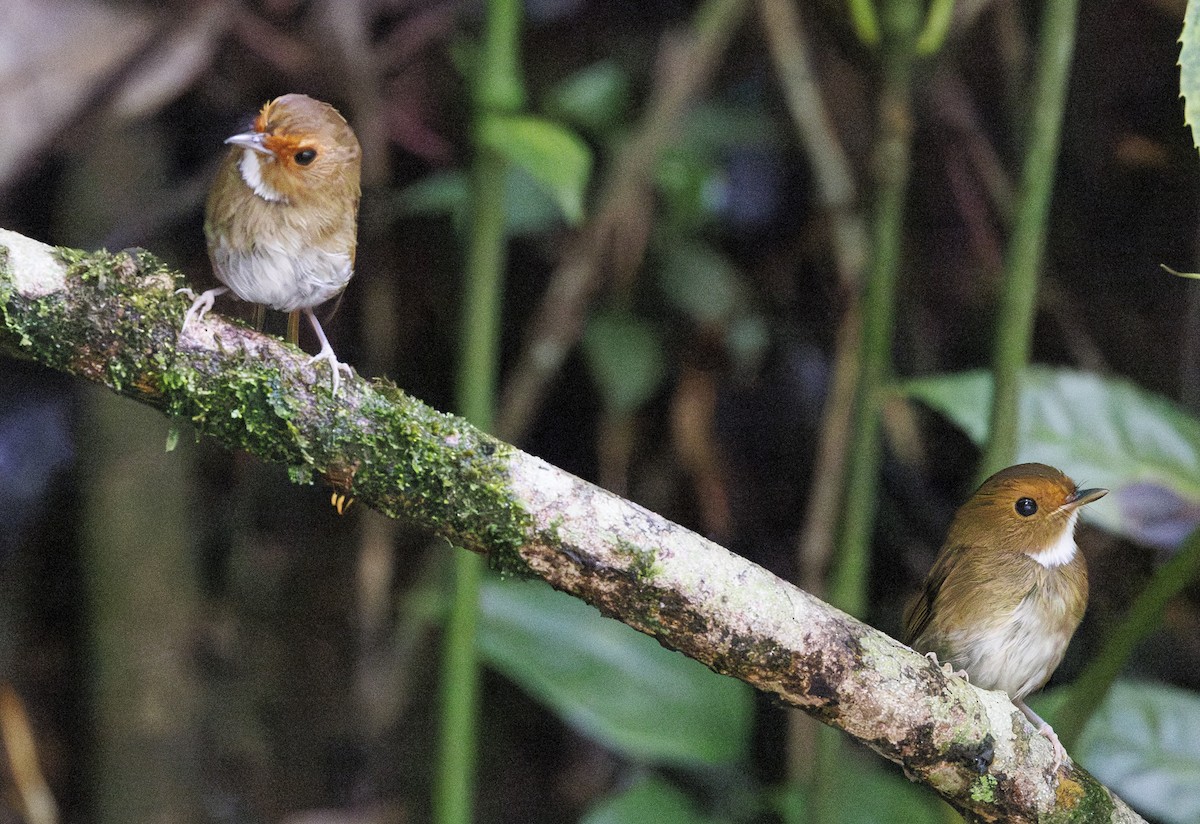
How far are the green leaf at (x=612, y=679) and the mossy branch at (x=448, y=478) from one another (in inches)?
55.8

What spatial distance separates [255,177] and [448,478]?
368 millimetres

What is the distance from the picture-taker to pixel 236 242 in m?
1.30

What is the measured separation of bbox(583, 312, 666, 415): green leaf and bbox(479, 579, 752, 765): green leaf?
2.00 feet

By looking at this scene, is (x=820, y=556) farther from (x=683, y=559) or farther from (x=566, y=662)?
(x=683, y=559)

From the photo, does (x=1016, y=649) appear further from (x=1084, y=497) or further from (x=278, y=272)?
(x=278, y=272)

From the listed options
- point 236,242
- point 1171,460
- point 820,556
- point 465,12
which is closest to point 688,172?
point 465,12

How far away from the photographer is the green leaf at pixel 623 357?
329 centimetres

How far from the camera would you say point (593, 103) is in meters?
3.40

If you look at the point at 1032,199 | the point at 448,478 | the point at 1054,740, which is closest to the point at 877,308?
the point at 1032,199

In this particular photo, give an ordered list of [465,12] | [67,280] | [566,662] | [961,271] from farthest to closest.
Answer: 1. [961,271]
2. [465,12]
3. [566,662]
4. [67,280]

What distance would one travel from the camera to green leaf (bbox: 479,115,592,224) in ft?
6.32

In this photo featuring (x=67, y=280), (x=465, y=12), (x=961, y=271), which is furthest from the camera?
(x=961, y=271)

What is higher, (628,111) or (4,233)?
(628,111)

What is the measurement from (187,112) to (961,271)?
228 cm
